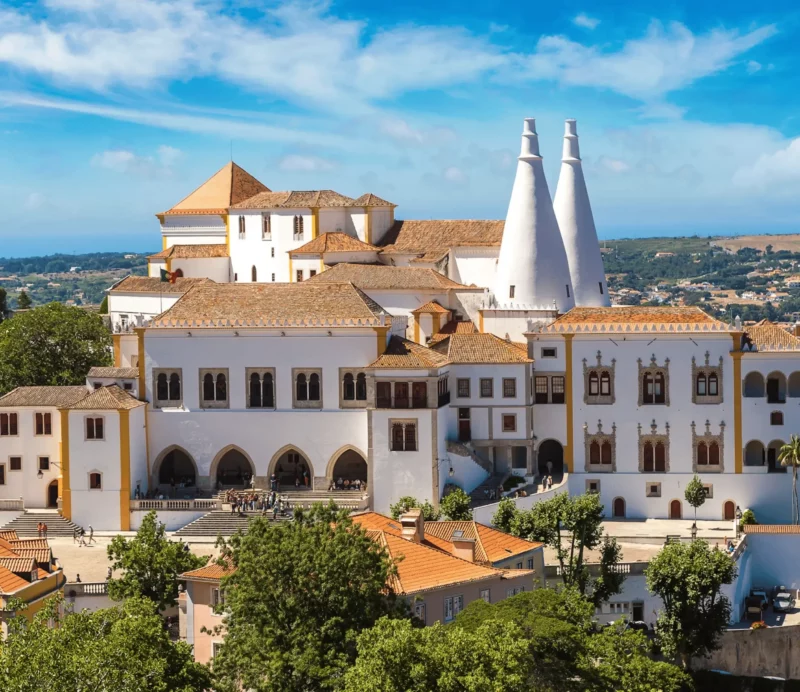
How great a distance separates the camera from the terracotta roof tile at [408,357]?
71.7m

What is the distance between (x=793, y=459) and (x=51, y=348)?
120 feet

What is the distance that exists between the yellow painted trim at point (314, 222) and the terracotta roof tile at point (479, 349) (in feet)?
56.9

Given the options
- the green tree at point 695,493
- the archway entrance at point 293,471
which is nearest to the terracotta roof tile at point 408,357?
the archway entrance at point 293,471

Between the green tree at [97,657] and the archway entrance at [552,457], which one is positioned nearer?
the green tree at [97,657]

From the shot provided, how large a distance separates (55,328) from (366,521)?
32.6 metres

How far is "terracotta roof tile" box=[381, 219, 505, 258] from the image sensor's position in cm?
8781

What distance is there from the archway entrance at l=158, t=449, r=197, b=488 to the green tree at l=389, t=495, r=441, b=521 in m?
9.42

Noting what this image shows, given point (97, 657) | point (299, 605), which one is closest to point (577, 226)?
point (299, 605)

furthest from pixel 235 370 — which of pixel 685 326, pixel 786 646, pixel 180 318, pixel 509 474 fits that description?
pixel 786 646

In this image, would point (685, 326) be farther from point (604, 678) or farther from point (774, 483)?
point (604, 678)

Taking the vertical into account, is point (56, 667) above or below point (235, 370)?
below

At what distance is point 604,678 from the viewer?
1937 inches

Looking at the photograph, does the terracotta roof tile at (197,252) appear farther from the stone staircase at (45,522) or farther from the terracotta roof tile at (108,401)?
the stone staircase at (45,522)

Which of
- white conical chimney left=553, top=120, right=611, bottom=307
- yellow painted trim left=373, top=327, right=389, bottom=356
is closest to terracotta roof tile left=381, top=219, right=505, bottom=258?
white conical chimney left=553, top=120, right=611, bottom=307
